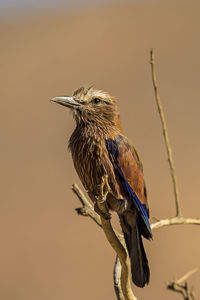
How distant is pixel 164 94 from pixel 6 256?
1088 centimetres

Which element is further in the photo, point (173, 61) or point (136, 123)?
point (173, 61)

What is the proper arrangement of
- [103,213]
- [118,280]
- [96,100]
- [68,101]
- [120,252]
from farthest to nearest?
[96,100] → [68,101] → [103,213] → [118,280] → [120,252]

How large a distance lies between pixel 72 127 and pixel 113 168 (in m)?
0.77

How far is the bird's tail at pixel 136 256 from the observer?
5234mm

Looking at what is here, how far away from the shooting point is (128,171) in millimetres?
5480

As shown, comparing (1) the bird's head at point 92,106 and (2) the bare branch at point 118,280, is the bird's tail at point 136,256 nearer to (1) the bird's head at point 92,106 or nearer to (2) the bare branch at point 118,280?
(2) the bare branch at point 118,280

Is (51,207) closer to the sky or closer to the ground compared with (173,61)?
closer to the ground

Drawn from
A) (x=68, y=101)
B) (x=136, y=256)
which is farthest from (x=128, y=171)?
(x=68, y=101)

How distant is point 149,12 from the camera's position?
34.3 metres

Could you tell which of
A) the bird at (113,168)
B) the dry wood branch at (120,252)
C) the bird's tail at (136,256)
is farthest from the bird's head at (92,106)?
the dry wood branch at (120,252)

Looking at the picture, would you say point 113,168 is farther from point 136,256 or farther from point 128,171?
point 136,256

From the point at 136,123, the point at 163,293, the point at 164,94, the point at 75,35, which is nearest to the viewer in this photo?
the point at 163,293

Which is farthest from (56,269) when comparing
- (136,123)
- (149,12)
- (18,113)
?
(149,12)

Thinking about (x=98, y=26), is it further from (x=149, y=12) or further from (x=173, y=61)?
(x=173, y=61)
